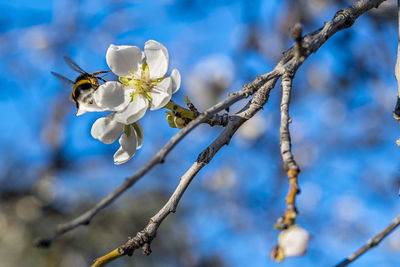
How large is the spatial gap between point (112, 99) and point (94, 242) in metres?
5.73

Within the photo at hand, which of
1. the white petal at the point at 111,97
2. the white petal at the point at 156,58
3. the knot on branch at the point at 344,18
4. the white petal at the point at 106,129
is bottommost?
Result: the knot on branch at the point at 344,18

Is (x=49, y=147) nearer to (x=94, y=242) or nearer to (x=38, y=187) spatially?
(x=38, y=187)

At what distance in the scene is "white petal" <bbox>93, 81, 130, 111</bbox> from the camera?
4.97 feet

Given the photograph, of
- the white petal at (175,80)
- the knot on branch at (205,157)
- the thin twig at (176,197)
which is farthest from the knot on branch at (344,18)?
the knot on branch at (205,157)

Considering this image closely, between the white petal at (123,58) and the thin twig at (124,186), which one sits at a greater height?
the white petal at (123,58)

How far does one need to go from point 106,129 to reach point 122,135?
0.23 feet

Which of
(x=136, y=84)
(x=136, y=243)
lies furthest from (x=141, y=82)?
(x=136, y=243)

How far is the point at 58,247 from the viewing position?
6.16 m

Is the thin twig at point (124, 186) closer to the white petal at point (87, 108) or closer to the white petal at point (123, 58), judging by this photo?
the white petal at point (87, 108)

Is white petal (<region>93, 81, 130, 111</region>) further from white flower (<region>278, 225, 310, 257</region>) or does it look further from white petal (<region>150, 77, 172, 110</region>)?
white flower (<region>278, 225, 310, 257</region>)

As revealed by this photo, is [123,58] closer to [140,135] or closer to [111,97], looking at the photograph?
[111,97]

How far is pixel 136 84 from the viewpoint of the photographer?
1654mm

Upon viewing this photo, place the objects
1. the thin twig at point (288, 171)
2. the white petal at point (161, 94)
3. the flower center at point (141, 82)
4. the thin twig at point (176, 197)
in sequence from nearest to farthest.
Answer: the thin twig at point (288, 171) < the thin twig at point (176, 197) < the white petal at point (161, 94) < the flower center at point (141, 82)

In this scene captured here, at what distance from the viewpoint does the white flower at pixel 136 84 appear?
5.01 ft
